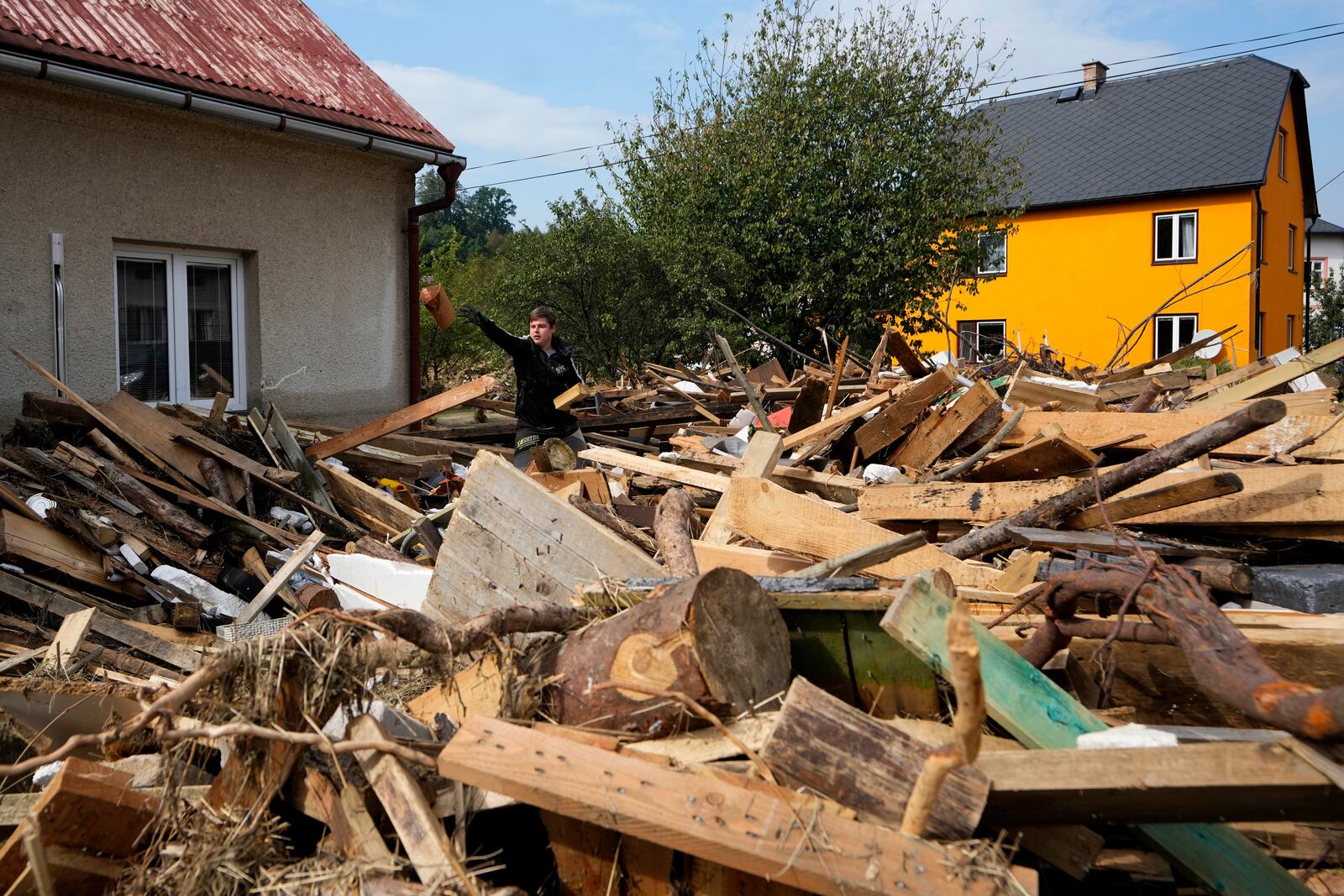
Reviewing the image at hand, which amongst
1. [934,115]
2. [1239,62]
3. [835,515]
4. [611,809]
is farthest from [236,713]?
[1239,62]

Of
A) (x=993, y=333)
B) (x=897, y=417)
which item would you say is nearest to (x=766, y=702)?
(x=897, y=417)

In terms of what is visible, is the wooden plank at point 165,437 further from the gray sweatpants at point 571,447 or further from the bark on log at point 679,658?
the bark on log at point 679,658

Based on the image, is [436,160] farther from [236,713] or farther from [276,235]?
[236,713]

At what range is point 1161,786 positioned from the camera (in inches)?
83.6

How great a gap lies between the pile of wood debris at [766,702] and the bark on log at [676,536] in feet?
0.07

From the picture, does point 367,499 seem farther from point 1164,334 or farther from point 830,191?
point 1164,334

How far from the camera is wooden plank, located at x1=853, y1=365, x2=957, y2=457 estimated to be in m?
6.46

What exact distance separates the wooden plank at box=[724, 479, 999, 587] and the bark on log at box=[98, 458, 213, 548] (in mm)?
3824

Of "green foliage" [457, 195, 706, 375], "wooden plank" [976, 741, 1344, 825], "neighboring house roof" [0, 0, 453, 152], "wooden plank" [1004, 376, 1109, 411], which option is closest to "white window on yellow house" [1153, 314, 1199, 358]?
"green foliage" [457, 195, 706, 375]

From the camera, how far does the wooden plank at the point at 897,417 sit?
646 centimetres

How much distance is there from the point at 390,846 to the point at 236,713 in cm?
53

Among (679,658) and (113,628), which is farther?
(113,628)

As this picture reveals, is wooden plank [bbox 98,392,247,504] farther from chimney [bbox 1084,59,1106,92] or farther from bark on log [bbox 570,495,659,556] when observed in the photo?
chimney [bbox 1084,59,1106,92]

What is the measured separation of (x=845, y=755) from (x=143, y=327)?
27.5 ft
